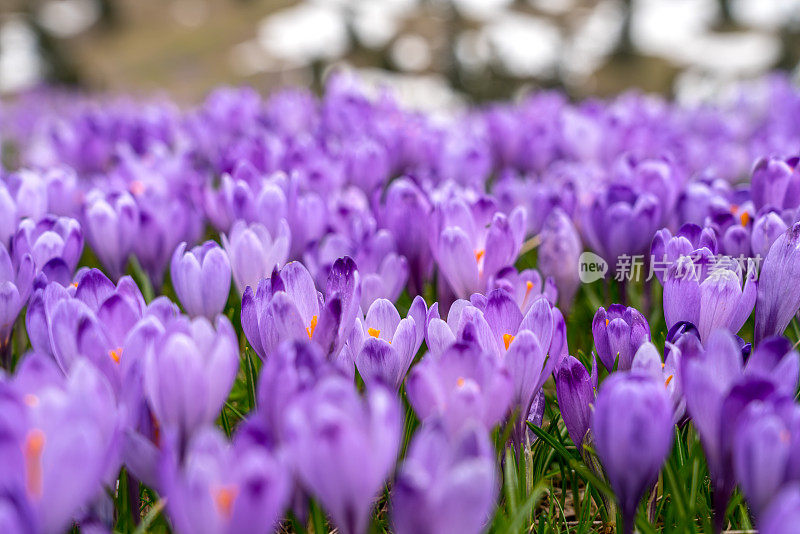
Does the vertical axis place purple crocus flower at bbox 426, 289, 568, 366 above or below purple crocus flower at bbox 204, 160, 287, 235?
below

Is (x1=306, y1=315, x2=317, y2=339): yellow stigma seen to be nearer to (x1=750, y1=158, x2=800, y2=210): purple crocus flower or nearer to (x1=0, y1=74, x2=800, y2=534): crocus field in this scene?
(x1=0, y1=74, x2=800, y2=534): crocus field

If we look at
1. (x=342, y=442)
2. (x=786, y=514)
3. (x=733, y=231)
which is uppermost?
(x=733, y=231)

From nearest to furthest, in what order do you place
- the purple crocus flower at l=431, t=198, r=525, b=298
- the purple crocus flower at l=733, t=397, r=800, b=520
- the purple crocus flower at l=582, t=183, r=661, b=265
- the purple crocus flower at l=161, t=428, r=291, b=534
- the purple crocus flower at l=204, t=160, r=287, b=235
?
1. the purple crocus flower at l=161, t=428, r=291, b=534
2. the purple crocus flower at l=733, t=397, r=800, b=520
3. the purple crocus flower at l=431, t=198, r=525, b=298
4. the purple crocus flower at l=582, t=183, r=661, b=265
5. the purple crocus flower at l=204, t=160, r=287, b=235

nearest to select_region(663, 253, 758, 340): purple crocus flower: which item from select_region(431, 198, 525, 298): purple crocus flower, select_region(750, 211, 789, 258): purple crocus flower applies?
select_region(750, 211, 789, 258): purple crocus flower

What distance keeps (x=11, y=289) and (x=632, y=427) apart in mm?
1355

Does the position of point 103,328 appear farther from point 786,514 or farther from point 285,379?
point 786,514

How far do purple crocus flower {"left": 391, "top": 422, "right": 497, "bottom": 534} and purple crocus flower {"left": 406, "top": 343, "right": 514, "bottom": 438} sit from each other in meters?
0.18

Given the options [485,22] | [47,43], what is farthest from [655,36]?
[47,43]

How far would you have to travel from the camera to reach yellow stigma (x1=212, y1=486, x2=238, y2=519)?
91 centimetres

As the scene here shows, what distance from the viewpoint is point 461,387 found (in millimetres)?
1150

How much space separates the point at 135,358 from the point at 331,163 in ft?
6.41

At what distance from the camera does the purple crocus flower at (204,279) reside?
1.70 m

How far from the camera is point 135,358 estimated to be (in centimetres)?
121

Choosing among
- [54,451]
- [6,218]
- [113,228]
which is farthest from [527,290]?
[6,218]
